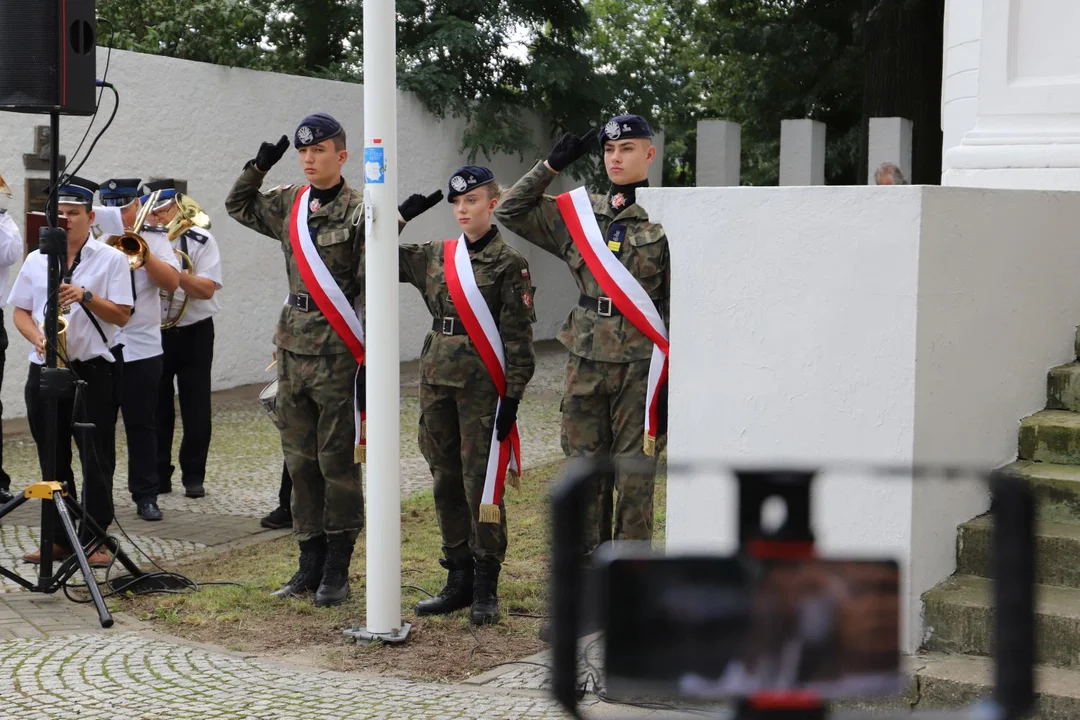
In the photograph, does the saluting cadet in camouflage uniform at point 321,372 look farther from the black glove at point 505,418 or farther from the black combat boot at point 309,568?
the black glove at point 505,418

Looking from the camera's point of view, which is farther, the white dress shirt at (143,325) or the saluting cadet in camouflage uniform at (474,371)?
the white dress shirt at (143,325)

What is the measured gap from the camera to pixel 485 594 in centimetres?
587

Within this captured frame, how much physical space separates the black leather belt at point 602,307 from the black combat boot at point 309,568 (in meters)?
1.76

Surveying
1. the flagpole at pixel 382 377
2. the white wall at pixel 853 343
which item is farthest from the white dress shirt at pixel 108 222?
the white wall at pixel 853 343

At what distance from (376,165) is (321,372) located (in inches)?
44.4

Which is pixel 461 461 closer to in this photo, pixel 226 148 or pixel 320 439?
pixel 320 439

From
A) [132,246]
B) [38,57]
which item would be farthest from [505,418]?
[132,246]

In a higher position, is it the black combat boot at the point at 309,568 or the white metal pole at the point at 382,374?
the white metal pole at the point at 382,374

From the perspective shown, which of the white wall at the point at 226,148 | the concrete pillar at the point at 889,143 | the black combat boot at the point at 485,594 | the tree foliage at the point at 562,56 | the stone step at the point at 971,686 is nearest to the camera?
the stone step at the point at 971,686

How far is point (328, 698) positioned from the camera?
4.75m

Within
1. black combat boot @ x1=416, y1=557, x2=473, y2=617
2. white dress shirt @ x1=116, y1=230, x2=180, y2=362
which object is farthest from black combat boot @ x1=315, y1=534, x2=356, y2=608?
white dress shirt @ x1=116, y1=230, x2=180, y2=362

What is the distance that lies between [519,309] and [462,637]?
1347 millimetres

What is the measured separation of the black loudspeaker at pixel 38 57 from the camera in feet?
20.0

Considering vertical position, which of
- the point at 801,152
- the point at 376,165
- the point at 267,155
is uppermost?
the point at 801,152
